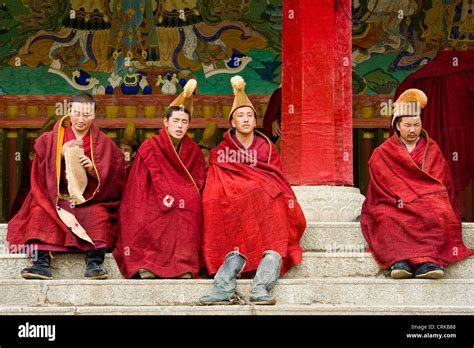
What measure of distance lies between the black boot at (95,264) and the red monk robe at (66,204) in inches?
2.0

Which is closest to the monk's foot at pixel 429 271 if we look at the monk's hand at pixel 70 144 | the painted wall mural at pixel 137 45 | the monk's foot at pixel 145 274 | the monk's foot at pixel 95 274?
the monk's foot at pixel 145 274

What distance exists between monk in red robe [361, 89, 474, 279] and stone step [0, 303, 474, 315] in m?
0.56

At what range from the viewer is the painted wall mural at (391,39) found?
40.1ft

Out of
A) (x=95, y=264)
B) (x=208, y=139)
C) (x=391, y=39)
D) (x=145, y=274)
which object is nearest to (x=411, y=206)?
(x=145, y=274)

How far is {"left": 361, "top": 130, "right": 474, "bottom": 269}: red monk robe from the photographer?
806 centimetres

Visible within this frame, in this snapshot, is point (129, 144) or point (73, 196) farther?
point (129, 144)

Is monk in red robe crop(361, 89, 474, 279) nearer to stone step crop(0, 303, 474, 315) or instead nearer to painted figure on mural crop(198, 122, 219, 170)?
stone step crop(0, 303, 474, 315)

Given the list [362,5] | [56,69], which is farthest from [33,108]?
[362,5]

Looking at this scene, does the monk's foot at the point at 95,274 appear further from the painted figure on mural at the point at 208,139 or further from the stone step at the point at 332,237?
the painted figure on mural at the point at 208,139

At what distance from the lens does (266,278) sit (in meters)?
7.67

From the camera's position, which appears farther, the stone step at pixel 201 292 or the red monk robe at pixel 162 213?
the red monk robe at pixel 162 213

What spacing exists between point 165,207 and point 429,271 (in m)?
1.77

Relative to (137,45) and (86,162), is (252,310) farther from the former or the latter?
(137,45)
